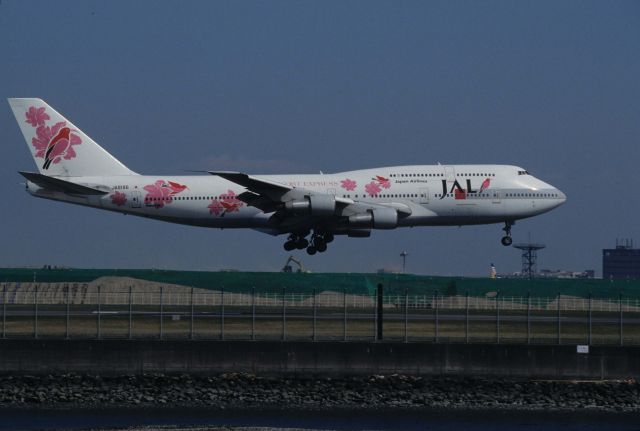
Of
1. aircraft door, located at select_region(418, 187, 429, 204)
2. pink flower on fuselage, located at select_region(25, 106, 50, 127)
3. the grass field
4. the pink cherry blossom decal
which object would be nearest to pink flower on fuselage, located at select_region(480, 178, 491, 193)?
aircraft door, located at select_region(418, 187, 429, 204)

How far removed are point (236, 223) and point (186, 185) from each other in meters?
3.19

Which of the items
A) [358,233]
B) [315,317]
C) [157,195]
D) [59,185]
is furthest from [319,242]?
[315,317]

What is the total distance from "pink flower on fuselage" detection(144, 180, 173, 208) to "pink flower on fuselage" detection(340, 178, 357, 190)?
8788mm

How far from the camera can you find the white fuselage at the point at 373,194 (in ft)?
210

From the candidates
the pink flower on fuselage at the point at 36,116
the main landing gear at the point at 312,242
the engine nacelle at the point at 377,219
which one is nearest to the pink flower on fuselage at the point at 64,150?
the pink flower on fuselage at the point at 36,116

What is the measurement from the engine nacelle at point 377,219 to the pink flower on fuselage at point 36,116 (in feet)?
62.8

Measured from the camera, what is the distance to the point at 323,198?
62.1 m

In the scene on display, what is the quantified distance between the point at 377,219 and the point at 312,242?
13.4ft

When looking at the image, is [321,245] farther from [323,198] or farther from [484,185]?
[484,185]

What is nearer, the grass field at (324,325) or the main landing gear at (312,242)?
the grass field at (324,325)

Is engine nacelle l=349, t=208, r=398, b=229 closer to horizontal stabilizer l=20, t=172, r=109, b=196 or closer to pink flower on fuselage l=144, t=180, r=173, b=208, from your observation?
pink flower on fuselage l=144, t=180, r=173, b=208

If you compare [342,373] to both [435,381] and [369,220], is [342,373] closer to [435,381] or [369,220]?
[435,381]

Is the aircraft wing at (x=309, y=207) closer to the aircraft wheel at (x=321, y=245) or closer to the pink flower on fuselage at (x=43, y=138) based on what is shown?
the aircraft wheel at (x=321, y=245)

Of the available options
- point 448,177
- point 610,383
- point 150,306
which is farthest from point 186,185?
point 610,383
